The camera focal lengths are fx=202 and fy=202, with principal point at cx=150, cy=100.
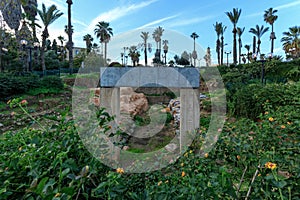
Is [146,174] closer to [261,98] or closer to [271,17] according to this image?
[261,98]

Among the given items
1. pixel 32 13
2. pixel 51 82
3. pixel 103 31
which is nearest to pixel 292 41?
pixel 103 31

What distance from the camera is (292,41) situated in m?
20.8

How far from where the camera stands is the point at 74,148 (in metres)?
0.86

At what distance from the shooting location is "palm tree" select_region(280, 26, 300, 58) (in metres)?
20.0

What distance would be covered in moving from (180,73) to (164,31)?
871 millimetres

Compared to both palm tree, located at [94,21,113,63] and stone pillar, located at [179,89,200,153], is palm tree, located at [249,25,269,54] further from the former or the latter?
stone pillar, located at [179,89,200,153]

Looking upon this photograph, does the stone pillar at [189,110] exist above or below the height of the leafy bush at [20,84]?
below

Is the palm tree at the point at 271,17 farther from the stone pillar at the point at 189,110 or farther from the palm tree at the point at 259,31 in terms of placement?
the stone pillar at the point at 189,110

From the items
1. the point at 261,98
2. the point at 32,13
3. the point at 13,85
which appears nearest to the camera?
→ the point at 261,98

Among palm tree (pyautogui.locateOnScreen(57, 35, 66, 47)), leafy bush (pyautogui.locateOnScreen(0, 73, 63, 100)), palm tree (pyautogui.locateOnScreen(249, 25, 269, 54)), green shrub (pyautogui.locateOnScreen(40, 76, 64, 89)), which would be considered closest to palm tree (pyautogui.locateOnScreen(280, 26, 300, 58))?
palm tree (pyautogui.locateOnScreen(249, 25, 269, 54))

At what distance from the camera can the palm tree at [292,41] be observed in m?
20.0

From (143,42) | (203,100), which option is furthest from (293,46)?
(143,42)

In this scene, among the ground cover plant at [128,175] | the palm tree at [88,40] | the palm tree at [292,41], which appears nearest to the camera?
the ground cover plant at [128,175]

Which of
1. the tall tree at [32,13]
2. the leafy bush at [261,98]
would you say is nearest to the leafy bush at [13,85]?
the tall tree at [32,13]
